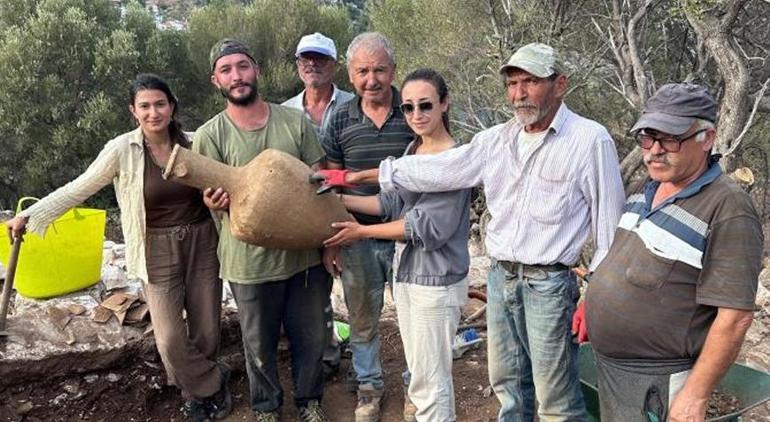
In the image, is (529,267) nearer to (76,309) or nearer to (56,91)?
A: (76,309)

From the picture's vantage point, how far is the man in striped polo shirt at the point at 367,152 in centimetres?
311

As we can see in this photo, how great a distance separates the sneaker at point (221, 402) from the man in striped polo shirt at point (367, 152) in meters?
0.75

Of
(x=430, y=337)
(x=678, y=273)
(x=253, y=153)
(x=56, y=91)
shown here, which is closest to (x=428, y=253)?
(x=430, y=337)

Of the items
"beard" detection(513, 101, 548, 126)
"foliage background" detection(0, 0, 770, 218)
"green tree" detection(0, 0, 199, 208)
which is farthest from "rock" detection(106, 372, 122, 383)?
"green tree" detection(0, 0, 199, 208)

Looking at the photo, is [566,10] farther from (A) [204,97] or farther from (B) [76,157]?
(B) [76,157]

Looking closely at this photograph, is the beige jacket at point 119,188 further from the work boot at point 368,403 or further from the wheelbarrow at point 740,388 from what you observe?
the wheelbarrow at point 740,388

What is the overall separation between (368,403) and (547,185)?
1.75 meters

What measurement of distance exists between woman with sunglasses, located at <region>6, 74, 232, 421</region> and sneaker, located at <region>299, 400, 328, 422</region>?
1.58 feet

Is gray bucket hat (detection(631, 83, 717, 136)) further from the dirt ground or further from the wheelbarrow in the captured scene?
the dirt ground

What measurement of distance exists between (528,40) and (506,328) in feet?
25.5

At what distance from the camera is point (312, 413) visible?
132 inches

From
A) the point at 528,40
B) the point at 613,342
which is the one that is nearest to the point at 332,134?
the point at 613,342

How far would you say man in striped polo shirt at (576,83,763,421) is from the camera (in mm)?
1795

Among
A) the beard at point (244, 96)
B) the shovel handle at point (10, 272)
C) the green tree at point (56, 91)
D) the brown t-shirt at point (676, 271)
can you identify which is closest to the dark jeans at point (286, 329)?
the beard at point (244, 96)
